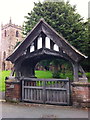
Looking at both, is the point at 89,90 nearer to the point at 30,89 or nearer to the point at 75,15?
the point at 30,89

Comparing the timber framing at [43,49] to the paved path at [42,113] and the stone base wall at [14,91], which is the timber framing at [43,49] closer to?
the stone base wall at [14,91]

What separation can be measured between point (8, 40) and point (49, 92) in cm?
5368

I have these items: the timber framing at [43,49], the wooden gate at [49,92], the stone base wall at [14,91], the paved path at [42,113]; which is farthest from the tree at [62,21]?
the paved path at [42,113]

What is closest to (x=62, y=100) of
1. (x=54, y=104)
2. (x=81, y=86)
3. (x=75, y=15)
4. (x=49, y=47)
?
(x=54, y=104)

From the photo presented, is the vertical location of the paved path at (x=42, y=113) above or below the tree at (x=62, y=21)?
below

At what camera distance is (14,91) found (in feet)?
27.3

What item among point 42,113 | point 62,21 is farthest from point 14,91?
point 62,21

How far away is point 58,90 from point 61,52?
206cm

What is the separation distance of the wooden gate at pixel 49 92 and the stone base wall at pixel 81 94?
1.09 feet

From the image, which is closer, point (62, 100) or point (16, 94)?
point (62, 100)

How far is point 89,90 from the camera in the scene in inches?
→ 284

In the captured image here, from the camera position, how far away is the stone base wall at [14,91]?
27.1 feet

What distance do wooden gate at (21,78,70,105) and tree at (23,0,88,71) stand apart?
8.06 metres

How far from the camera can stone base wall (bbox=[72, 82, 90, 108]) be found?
7176 millimetres
